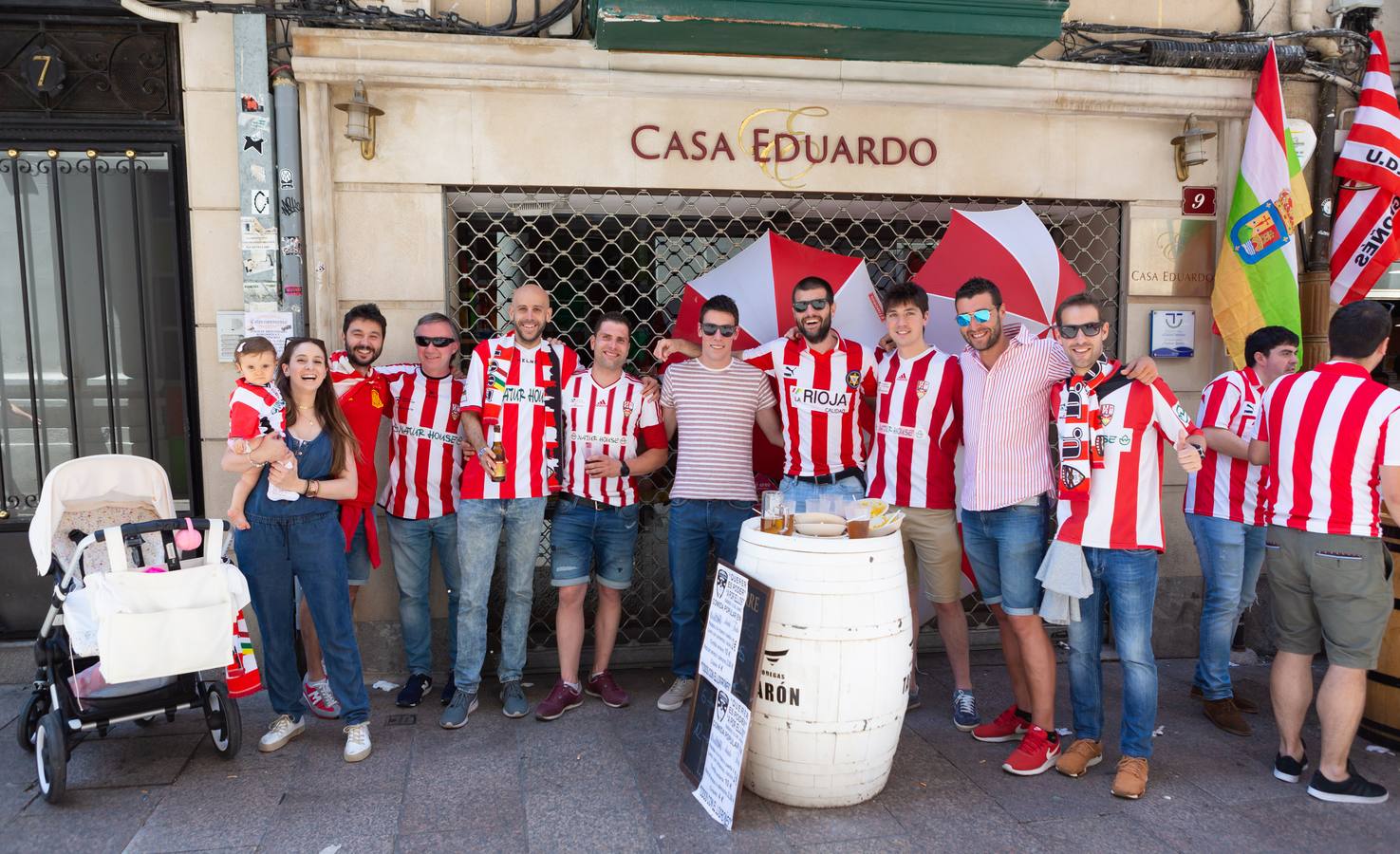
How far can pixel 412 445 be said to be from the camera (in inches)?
172

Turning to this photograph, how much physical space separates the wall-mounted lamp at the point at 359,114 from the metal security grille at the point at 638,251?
523 millimetres

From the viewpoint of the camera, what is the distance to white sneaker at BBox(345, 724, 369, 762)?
3.79 metres

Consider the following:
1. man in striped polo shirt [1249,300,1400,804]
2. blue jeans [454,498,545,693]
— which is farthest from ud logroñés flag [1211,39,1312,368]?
blue jeans [454,498,545,693]

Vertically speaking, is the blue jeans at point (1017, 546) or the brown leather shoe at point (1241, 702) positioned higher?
the blue jeans at point (1017, 546)

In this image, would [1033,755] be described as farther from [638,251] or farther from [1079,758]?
[638,251]

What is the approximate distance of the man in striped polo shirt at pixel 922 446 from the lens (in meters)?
4.08

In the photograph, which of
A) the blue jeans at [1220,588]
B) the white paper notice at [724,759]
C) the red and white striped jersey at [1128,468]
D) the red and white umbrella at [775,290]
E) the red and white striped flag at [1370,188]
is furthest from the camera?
the red and white striped flag at [1370,188]

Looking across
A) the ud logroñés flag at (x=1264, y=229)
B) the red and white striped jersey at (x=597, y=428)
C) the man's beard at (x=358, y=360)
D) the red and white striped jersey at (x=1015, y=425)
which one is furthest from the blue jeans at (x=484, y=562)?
the ud logroñés flag at (x=1264, y=229)

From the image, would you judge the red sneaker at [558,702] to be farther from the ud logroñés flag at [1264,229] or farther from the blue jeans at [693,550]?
the ud logroñés flag at [1264,229]

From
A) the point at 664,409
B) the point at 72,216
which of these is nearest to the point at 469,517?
the point at 664,409

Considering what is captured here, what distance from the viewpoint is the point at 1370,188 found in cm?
529

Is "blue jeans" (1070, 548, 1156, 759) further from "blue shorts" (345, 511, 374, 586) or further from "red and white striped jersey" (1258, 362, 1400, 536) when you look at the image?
"blue shorts" (345, 511, 374, 586)

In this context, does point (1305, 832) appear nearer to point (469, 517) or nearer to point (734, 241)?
point (469, 517)

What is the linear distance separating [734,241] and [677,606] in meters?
2.19
